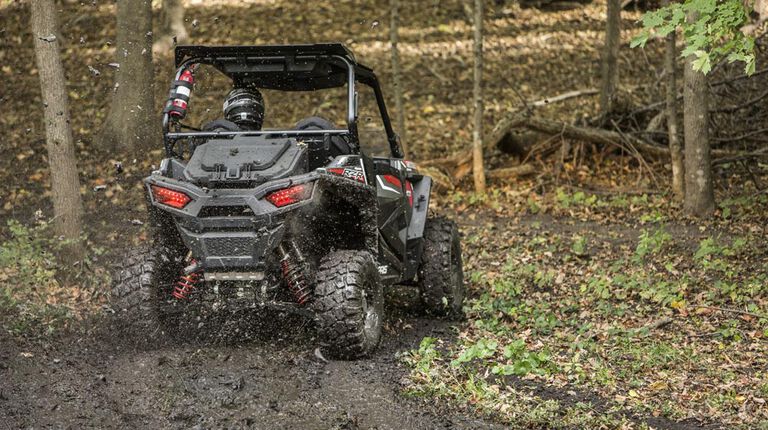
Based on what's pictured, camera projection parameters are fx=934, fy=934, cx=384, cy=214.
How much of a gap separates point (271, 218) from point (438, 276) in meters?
2.50

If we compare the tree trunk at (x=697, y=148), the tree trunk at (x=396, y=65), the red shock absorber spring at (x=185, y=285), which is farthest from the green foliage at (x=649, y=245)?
the tree trunk at (x=396, y=65)

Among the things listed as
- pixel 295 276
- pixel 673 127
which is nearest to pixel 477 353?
pixel 295 276

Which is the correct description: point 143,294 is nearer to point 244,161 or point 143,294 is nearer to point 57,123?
point 244,161

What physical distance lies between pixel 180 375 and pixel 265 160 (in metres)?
1.55

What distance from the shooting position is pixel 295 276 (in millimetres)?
6609

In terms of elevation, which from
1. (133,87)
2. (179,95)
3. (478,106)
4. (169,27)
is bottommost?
(478,106)

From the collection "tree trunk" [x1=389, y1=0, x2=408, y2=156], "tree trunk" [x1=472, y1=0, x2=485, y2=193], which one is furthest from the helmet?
"tree trunk" [x1=389, y1=0, x2=408, y2=156]

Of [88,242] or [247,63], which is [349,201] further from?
[88,242]

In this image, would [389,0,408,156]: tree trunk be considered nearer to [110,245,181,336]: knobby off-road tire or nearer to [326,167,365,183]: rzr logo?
[326,167,365,183]: rzr logo

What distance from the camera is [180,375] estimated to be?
6.06 metres

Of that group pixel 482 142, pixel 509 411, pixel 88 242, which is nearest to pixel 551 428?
pixel 509 411

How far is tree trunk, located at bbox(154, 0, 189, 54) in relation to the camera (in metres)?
18.8

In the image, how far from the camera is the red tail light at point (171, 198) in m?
6.36

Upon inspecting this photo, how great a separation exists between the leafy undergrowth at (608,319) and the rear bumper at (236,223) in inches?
54.0
